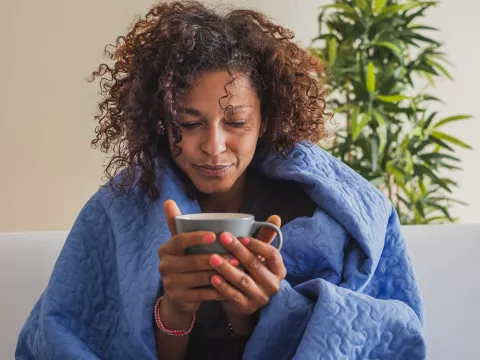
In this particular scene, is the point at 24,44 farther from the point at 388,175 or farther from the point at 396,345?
the point at 396,345

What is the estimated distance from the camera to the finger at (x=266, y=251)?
866mm

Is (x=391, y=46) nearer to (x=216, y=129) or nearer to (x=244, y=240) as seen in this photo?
(x=216, y=129)

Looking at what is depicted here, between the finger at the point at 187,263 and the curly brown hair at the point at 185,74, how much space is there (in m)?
0.29

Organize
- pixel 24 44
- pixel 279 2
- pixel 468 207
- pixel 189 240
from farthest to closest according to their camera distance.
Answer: pixel 468 207 < pixel 279 2 < pixel 24 44 < pixel 189 240

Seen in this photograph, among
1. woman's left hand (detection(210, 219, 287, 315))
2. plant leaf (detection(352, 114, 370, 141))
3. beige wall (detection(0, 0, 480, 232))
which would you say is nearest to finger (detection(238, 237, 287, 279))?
woman's left hand (detection(210, 219, 287, 315))

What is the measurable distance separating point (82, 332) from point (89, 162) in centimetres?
200

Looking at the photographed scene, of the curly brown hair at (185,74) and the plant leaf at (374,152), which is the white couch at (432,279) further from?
the plant leaf at (374,152)

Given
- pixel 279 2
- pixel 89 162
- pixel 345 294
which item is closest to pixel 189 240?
pixel 345 294

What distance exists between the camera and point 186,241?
0.85 metres

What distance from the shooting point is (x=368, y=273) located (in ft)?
3.84

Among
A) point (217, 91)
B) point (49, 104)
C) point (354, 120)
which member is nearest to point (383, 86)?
point (354, 120)

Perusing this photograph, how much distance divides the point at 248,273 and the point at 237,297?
0.04 meters

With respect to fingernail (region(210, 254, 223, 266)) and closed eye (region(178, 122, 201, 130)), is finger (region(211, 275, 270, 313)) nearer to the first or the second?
fingernail (region(210, 254, 223, 266))

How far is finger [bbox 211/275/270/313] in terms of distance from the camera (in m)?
0.89
